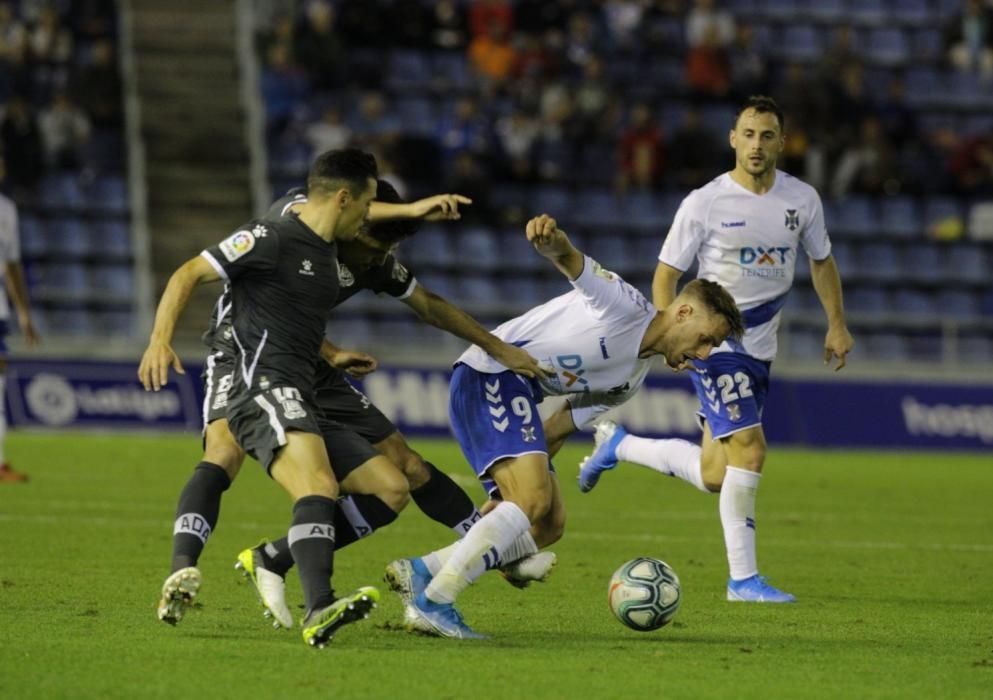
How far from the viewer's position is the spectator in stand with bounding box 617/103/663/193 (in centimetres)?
2238

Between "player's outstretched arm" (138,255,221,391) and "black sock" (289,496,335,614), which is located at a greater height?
"player's outstretched arm" (138,255,221,391)

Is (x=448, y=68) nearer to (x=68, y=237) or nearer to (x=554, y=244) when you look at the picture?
(x=68, y=237)

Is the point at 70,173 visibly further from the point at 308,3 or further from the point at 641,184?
the point at 641,184

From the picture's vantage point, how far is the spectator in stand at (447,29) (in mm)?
23594

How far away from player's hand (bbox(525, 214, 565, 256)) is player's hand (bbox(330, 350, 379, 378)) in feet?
4.24

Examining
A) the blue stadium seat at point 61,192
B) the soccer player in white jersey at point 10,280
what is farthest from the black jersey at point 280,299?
the blue stadium seat at point 61,192

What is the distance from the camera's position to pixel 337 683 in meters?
5.89

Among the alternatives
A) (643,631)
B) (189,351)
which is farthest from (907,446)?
(643,631)

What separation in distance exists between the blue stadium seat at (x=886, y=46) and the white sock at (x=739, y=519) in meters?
18.1

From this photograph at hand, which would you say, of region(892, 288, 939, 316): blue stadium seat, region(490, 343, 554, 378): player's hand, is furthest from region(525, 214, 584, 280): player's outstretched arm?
region(892, 288, 939, 316): blue stadium seat

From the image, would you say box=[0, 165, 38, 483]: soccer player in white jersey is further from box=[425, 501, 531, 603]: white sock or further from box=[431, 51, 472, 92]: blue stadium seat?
box=[431, 51, 472, 92]: blue stadium seat

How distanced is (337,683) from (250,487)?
339 inches

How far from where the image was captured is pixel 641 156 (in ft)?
73.5

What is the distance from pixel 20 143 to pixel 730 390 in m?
13.2
